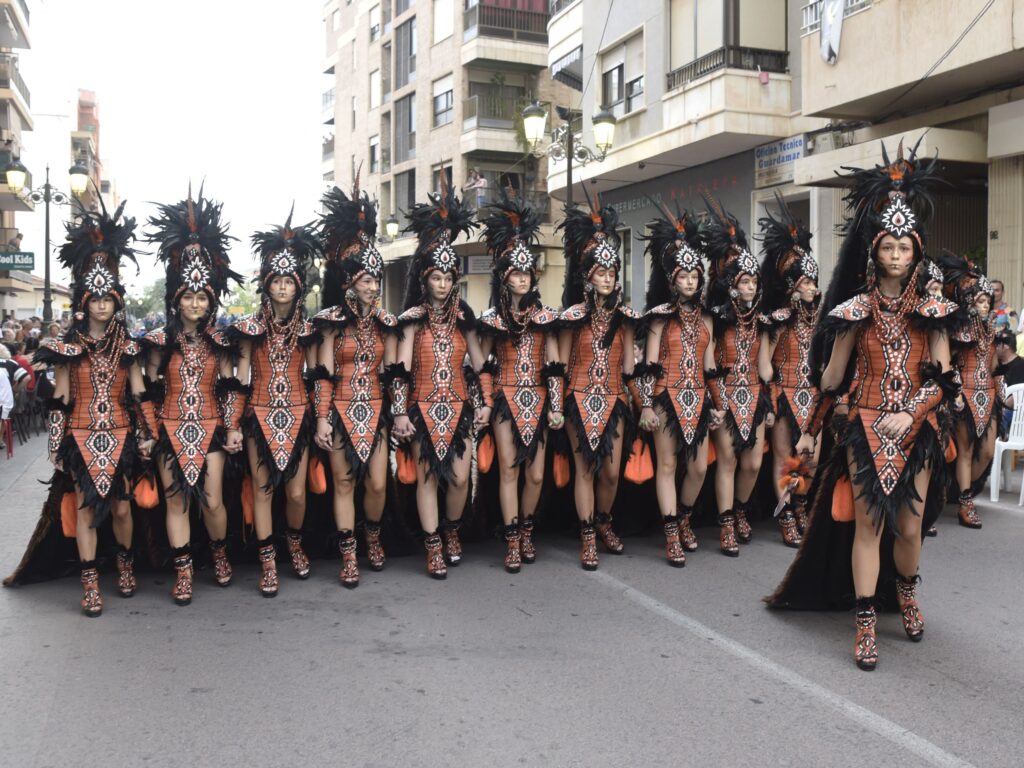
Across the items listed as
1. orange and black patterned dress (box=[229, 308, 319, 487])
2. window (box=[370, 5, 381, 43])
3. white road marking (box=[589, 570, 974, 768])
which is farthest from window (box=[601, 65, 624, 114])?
window (box=[370, 5, 381, 43])

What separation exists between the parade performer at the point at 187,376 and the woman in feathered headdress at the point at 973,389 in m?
5.23

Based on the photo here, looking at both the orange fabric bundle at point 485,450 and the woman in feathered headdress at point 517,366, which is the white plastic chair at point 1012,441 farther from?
the orange fabric bundle at point 485,450

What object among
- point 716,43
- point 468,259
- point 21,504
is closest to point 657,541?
point 21,504

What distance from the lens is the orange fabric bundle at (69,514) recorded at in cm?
585

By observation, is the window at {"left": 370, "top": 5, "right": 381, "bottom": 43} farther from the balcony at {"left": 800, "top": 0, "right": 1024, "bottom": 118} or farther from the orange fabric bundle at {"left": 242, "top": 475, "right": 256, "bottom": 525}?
the orange fabric bundle at {"left": 242, "top": 475, "right": 256, "bottom": 525}

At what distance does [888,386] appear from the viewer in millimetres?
4777

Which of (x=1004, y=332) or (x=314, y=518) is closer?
(x=314, y=518)

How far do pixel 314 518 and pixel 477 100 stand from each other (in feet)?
100

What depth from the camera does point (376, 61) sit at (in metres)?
44.3

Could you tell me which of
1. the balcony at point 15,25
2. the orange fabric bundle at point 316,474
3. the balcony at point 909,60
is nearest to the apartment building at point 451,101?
the balcony at point 15,25

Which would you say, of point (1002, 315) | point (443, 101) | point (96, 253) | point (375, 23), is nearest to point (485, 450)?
point (96, 253)

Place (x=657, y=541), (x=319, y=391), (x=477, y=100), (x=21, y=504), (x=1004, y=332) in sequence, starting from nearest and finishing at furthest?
(x=319, y=391) < (x=657, y=541) < (x=1004, y=332) < (x=21, y=504) < (x=477, y=100)

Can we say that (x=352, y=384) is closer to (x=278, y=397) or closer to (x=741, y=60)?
(x=278, y=397)

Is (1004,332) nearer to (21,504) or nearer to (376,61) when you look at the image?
(21,504)
